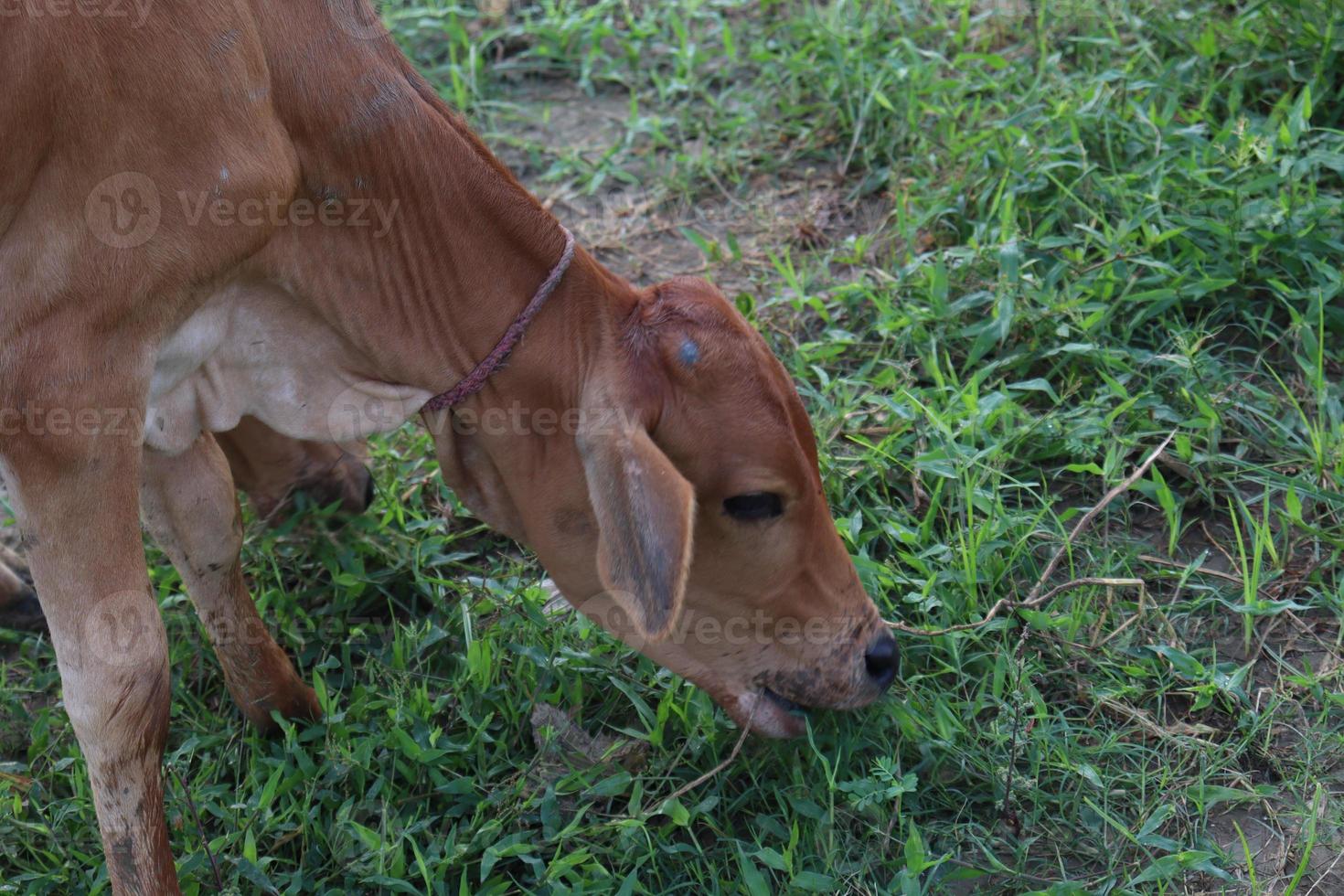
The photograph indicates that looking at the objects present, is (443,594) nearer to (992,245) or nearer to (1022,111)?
(992,245)

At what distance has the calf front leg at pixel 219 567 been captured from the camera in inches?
122

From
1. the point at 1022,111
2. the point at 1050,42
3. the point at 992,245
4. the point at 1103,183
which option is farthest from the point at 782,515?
the point at 1050,42

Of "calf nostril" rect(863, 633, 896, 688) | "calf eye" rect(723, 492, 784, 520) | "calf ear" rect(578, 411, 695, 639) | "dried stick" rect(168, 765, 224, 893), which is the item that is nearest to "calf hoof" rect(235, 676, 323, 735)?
"dried stick" rect(168, 765, 224, 893)

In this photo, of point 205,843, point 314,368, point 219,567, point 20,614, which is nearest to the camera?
point 205,843

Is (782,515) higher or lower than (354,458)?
higher

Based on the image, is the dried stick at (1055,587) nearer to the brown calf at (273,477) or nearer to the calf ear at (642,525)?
the calf ear at (642,525)

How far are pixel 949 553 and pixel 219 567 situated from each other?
64.1 inches

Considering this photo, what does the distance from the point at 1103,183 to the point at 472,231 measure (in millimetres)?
2135

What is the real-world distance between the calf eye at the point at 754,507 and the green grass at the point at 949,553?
0.50 metres

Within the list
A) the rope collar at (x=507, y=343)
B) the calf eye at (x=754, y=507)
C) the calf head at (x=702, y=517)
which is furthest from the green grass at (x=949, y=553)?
the rope collar at (x=507, y=343)

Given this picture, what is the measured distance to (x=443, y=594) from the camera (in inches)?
140

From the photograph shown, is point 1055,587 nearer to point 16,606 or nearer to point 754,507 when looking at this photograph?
point 754,507

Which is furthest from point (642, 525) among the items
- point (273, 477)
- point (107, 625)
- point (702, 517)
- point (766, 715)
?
point (273, 477)

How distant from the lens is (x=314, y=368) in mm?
2906
